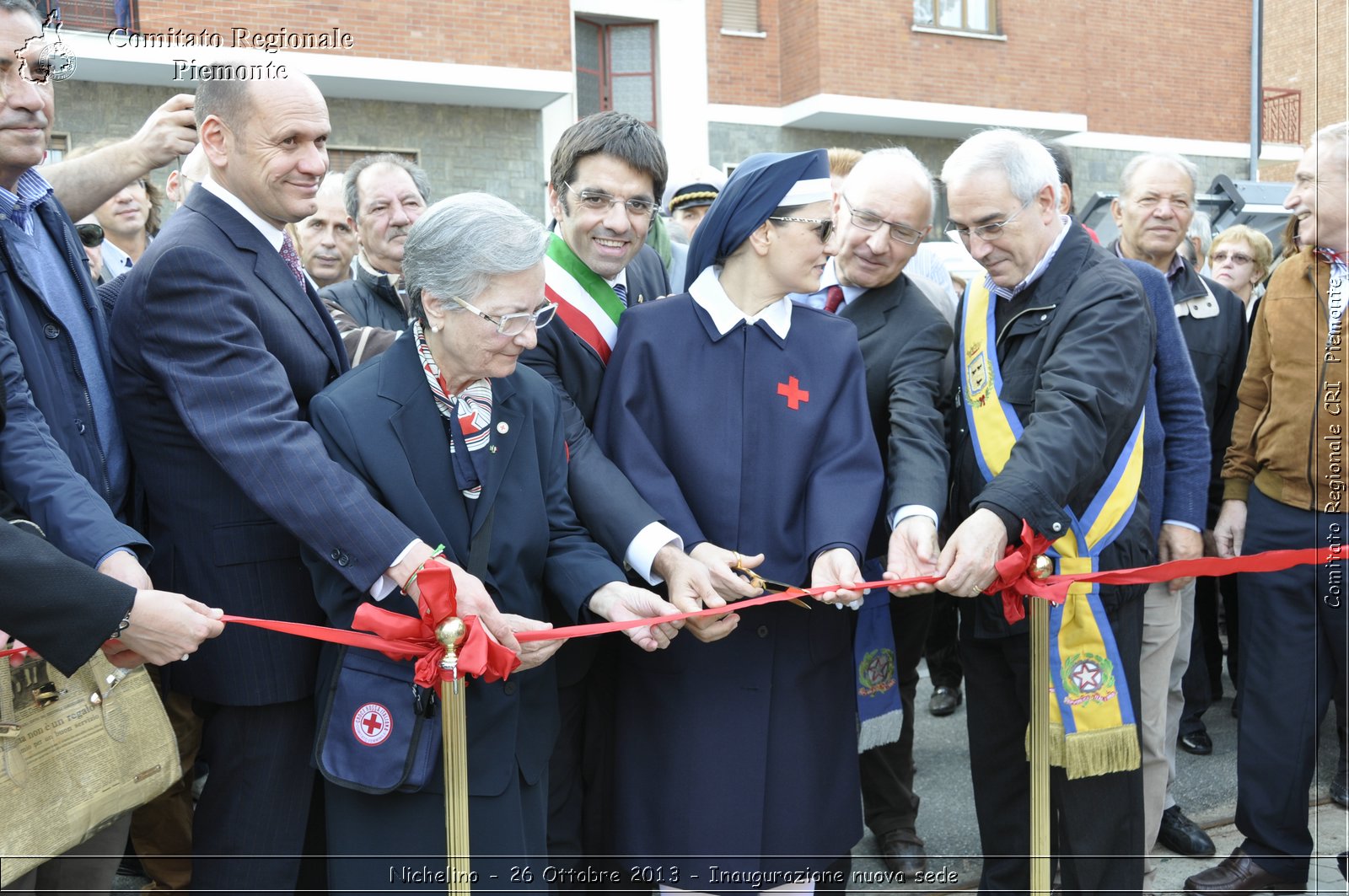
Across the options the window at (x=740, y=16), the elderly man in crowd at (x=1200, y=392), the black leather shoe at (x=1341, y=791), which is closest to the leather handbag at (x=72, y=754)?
the elderly man in crowd at (x=1200, y=392)

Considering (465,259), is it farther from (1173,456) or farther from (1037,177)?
(1173,456)

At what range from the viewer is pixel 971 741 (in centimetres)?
359

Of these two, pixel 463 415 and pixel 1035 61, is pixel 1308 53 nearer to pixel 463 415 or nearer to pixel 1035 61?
pixel 1035 61

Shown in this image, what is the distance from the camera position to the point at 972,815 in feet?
15.7

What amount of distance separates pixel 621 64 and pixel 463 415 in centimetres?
1509

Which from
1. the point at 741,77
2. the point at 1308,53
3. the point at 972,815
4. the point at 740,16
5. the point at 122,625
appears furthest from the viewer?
the point at 740,16

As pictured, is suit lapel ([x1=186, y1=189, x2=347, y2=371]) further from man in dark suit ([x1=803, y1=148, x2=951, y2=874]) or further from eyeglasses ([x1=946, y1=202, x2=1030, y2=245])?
eyeglasses ([x1=946, y1=202, x2=1030, y2=245])

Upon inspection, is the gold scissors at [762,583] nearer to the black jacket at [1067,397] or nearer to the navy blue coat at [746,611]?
the navy blue coat at [746,611]

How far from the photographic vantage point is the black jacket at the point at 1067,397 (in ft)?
9.91

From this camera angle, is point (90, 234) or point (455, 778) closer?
point (455, 778)

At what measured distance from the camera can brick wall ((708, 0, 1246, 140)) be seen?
16.5 metres

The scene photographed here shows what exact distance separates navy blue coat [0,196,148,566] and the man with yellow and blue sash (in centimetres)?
211

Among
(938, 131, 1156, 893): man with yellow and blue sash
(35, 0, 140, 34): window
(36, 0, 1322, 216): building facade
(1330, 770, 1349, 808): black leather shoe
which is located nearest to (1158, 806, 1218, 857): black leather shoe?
(1330, 770, 1349, 808): black leather shoe

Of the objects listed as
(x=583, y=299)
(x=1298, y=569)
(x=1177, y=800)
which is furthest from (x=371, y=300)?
(x=1177, y=800)
